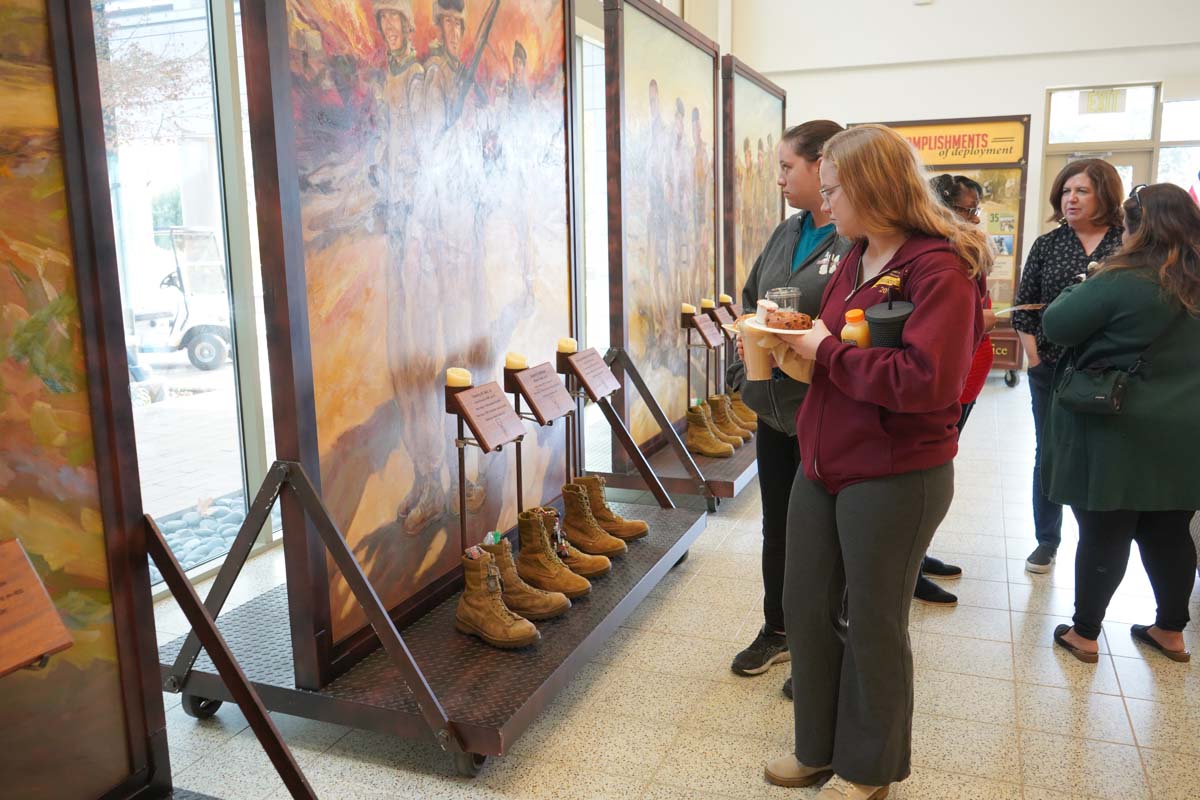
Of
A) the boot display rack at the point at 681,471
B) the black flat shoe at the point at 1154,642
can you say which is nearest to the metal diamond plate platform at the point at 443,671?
the boot display rack at the point at 681,471

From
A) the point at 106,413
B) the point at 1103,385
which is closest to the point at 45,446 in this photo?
the point at 106,413

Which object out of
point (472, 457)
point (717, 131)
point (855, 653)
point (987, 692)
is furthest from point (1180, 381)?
point (717, 131)

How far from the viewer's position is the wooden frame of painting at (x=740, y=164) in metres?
6.61

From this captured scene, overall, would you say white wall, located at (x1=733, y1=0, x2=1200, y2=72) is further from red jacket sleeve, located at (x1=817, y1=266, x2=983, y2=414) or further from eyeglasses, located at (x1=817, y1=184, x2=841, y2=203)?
red jacket sleeve, located at (x1=817, y1=266, x2=983, y2=414)

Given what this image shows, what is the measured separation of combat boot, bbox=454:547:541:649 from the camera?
3021mm

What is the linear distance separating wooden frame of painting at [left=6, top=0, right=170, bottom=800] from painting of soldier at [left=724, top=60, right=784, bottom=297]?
201 inches

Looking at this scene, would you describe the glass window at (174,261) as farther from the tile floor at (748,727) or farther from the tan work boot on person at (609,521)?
the tan work boot on person at (609,521)

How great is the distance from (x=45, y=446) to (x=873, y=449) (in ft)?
5.92

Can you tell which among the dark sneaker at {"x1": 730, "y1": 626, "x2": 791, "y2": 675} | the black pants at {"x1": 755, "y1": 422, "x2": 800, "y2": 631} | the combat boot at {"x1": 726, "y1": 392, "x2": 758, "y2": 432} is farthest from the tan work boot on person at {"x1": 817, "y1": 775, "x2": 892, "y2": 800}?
the combat boot at {"x1": 726, "y1": 392, "x2": 758, "y2": 432}

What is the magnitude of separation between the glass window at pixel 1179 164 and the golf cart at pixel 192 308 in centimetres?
980

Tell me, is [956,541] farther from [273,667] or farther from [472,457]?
[273,667]

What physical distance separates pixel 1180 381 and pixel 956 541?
6.17ft

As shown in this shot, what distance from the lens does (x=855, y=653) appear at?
7.69 ft

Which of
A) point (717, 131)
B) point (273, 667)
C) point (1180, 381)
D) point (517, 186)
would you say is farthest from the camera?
point (717, 131)
